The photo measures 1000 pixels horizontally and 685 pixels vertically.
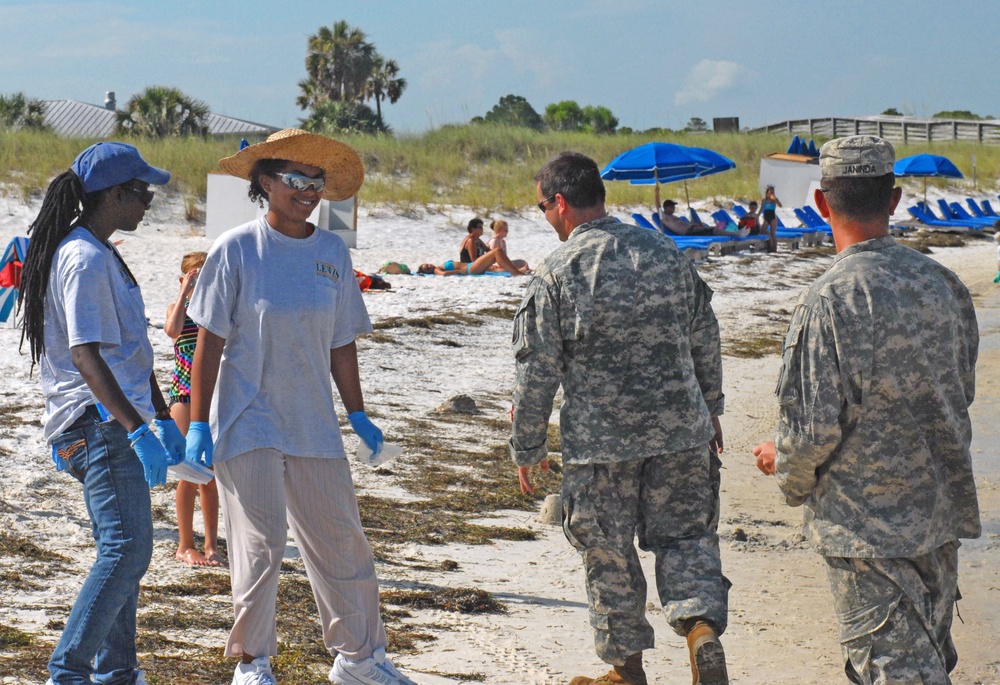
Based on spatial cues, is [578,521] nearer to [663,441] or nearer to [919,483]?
[663,441]

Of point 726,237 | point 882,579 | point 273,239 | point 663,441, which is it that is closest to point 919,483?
point 882,579

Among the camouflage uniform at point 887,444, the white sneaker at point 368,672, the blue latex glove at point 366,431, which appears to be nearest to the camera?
the camouflage uniform at point 887,444

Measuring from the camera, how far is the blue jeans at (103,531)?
10.8 feet

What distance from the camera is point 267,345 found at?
3605 millimetres

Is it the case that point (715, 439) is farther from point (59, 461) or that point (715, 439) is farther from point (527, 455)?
point (59, 461)

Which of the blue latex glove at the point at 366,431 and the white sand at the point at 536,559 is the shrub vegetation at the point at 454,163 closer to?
the white sand at the point at 536,559

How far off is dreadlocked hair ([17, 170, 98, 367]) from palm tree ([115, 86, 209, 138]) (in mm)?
28853

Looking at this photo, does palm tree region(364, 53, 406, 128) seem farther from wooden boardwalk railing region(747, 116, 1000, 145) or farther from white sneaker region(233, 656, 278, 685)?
white sneaker region(233, 656, 278, 685)

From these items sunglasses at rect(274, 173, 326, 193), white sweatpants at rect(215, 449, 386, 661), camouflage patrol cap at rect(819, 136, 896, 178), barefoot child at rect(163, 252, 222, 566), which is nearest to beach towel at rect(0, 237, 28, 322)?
barefoot child at rect(163, 252, 222, 566)

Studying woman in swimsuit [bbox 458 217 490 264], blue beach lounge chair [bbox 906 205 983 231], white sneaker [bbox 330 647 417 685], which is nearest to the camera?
white sneaker [bbox 330 647 417 685]

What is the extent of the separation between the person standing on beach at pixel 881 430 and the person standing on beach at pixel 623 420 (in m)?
0.76

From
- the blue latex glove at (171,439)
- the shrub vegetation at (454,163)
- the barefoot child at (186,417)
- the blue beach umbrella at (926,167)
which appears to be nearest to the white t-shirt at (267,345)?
the blue latex glove at (171,439)

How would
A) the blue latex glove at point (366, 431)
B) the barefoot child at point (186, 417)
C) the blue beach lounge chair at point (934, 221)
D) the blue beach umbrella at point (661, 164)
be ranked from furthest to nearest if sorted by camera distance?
the blue beach lounge chair at point (934, 221) → the blue beach umbrella at point (661, 164) → the barefoot child at point (186, 417) → the blue latex glove at point (366, 431)

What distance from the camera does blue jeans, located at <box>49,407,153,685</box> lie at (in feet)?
10.8
